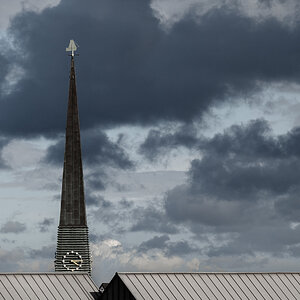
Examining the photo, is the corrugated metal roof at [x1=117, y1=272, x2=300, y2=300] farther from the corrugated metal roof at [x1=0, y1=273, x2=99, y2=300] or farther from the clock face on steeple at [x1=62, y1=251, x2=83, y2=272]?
the clock face on steeple at [x1=62, y1=251, x2=83, y2=272]

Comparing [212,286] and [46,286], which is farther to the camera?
[46,286]

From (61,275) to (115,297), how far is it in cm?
992

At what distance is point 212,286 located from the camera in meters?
96.5

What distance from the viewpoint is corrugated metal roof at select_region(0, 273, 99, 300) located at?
→ 96.1 meters

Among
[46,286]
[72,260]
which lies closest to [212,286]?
[46,286]

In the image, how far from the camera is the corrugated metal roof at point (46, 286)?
96125mm

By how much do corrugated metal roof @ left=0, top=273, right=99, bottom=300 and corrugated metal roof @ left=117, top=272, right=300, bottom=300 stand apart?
750cm

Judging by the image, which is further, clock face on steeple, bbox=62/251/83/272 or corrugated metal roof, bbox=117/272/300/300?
clock face on steeple, bbox=62/251/83/272

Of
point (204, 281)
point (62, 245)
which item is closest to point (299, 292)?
point (204, 281)

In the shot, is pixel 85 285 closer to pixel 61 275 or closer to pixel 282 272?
pixel 61 275

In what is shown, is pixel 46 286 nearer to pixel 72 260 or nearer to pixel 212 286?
pixel 212 286

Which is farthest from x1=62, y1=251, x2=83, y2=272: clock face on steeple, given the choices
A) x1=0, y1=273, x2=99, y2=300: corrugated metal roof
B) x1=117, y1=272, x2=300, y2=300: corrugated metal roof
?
x1=117, y1=272, x2=300, y2=300: corrugated metal roof

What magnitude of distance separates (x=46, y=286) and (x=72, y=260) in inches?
3557

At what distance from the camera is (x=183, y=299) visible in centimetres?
9288
